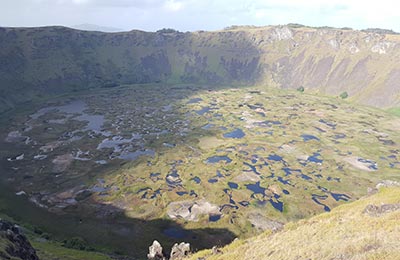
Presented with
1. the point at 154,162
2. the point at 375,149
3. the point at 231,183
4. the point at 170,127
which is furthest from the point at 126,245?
the point at 375,149

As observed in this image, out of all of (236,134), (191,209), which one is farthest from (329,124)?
(191,209)

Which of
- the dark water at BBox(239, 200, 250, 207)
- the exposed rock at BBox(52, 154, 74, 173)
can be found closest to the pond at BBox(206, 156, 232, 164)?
the dark water at BBox(239, 200, 250, 207)

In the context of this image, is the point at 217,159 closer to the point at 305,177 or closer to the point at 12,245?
the point at 305,177

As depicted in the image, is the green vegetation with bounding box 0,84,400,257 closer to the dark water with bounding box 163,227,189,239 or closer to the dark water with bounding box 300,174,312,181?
the dark water with bounding box 300,174,312,181

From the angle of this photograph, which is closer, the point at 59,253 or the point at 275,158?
the point at 59,253

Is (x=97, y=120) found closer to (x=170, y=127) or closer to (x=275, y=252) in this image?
(x=170, y=127)

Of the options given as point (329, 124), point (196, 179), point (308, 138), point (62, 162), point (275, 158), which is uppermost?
point (329, 124)

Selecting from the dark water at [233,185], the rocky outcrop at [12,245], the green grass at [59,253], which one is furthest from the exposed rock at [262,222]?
the rocky outcrop at [12,245]

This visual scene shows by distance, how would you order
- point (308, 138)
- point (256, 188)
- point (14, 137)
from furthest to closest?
point (308, 138) < point (14, 137) < point (256, 188)
